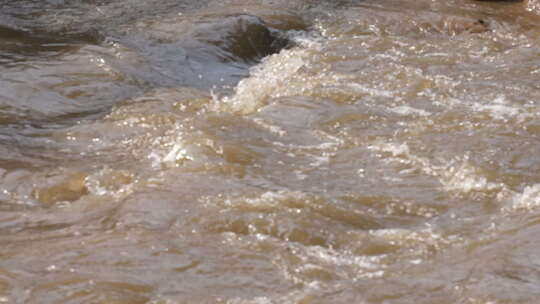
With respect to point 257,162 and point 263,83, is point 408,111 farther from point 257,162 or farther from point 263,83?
point 257,162

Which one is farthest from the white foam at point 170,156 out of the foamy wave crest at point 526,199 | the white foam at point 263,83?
the foamy wave crest at point 526,199

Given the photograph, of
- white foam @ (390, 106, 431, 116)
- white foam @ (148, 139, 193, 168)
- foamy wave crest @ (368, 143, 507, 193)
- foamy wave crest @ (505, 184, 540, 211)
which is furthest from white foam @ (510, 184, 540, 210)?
white foam @ (148, 139, 193, 168)

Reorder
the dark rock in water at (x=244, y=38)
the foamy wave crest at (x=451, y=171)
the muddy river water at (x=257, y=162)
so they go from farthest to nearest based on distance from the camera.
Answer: the dark rock in water at (x=244, y=38) → the foamy wave crest at (x=451, y=171) → the muddy river water at (x=257, y=162)

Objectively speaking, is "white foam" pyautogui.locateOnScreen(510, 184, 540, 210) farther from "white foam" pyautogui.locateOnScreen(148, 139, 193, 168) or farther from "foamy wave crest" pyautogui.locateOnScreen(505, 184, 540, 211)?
"white foam" pyautogui.locateOnScreen(148, 139, 193, 168)

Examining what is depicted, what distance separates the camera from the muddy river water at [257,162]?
3211 mm

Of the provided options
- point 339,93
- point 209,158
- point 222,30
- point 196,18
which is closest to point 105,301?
point 209,158

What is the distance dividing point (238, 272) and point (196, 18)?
543 cm

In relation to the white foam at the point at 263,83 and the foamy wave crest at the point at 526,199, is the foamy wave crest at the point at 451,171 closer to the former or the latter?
the foamy wave crest at the point at 526,199

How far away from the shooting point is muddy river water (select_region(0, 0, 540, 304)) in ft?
10.5

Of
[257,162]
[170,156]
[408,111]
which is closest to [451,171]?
[257,162]

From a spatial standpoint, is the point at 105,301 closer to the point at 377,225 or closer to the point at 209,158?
the point at 377,225

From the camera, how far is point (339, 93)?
6250mm

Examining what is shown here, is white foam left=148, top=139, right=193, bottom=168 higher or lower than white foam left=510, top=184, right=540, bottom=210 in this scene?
higher

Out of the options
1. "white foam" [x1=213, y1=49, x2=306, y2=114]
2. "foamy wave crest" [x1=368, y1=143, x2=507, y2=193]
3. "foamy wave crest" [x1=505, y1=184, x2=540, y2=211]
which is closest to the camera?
"foamy wave crest" [x1=505, y1=184, x2=540, y2=211]
